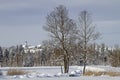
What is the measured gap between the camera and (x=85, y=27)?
3556cm

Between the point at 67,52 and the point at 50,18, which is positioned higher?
the point at 50,18

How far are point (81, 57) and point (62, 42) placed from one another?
18.1 feet

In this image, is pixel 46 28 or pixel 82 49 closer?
pixel 46 28

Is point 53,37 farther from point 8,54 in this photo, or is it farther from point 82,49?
point 8,54

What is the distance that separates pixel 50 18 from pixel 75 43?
3735 mm

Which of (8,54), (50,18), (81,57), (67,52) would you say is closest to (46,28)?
(50,18)

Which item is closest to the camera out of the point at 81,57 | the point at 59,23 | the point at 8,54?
the point at 59,23

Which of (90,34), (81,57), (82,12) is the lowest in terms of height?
(81,57)

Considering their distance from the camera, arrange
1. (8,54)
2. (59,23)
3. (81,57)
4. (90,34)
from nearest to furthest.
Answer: (59,23)
(90,34)
(81,57)
(8,54)

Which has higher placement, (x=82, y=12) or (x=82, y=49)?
(x=82, y=12)

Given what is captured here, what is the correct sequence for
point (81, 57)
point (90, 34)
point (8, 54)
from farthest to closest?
1. point (8, 54)
2. point (81, 57)
3. point (90, 34)

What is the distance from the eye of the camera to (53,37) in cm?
3325

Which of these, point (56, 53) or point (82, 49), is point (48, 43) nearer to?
point (56, 53)

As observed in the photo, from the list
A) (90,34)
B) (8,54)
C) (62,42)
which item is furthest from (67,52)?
(8,54)
